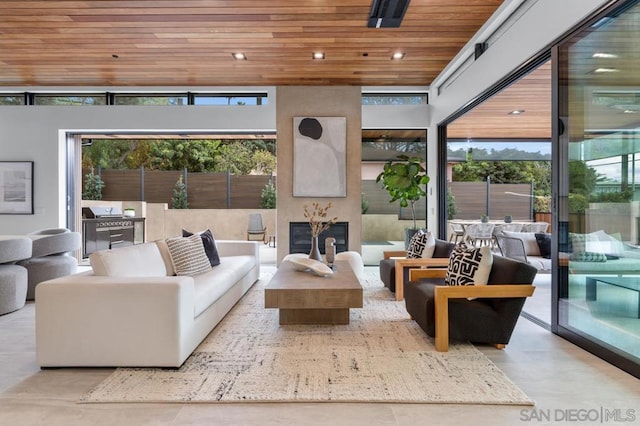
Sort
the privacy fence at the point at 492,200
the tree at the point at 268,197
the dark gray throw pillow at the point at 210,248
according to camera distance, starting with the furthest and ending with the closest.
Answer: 1. the tree at the point at 268,197
2. the privacy fence at the point at 492,200
3. the dark gray throw pillow at the point at 210,248

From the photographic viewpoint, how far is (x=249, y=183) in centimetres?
1145

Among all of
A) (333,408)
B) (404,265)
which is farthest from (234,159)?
(333,408)

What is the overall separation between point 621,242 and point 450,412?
5.77ft

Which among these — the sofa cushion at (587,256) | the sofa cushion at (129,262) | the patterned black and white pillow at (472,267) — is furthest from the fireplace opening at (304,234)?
the sofa cushion at (587,256)

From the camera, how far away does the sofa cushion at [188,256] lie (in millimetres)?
3953

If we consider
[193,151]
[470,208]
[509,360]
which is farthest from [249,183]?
[509,360]

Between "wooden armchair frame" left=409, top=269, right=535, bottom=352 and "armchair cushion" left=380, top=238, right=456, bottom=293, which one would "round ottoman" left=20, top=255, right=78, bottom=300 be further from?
"wooden armchair frame" left=409, top=269, right=535, bottom=352

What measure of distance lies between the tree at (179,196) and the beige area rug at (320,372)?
27.1 ft

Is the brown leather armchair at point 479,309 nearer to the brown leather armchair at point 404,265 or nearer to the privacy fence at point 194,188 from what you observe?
the brown leather armchair at point 404,265

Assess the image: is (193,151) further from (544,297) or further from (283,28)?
(544,297)

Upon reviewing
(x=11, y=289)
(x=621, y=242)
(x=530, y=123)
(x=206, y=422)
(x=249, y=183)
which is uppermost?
(x=530, y=123)

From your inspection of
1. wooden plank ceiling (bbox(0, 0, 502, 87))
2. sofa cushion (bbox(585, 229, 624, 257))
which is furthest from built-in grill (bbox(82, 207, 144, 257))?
sofa cushion (bbox(585, 229, 624, 257))

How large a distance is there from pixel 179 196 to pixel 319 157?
590 cm

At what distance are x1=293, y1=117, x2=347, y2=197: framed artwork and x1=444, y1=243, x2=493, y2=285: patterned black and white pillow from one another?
11.8 ft
